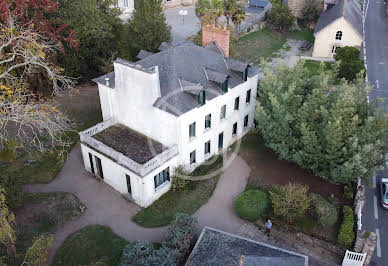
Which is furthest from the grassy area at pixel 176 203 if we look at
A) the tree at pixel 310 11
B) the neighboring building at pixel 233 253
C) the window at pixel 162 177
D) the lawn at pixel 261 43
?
the tree at pixel 310 11

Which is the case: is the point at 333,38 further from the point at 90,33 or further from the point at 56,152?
the point at 56,152

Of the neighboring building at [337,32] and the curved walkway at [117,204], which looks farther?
the neighboring building at [337,32]

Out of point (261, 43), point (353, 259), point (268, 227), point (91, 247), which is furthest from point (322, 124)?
point (261, 43)

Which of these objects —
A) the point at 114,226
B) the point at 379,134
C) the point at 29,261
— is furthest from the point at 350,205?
the point at 29,261

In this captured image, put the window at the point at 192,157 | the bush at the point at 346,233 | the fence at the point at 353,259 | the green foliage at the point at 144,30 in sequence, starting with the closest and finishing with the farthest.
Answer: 1. the fence at the point at 353,259
2. the bush at the point at 346,233
3. the window at the point at 192,157
4. the green foliage at the point at 144,30

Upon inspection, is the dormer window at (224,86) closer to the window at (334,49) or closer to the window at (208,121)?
the window at (208,121)

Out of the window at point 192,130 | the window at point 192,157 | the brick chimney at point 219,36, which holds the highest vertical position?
the brick chimney at point 219,36

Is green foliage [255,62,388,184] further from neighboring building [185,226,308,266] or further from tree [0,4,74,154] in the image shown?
tree [0,4,74,154]

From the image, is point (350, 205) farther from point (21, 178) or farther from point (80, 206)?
point (21, 178)

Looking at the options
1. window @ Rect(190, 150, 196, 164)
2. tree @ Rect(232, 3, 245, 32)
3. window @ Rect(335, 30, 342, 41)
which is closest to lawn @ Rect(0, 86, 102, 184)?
window @ Rect(190, 150, 196, 164)
